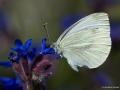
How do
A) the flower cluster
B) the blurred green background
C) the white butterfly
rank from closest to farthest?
the flower cluster
the white butterfly
the blurred green background

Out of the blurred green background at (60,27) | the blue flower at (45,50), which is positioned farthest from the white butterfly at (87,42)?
the blurred green background at (60,27)

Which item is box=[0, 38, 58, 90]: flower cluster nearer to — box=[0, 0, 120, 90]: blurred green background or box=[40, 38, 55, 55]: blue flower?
box=[40, 38, 55, 55]: blue flower

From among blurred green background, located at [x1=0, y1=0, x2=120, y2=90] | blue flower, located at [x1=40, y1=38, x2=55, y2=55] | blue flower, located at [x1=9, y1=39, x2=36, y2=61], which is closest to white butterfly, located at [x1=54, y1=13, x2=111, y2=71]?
blue flower, located at [x1=40, y1=38, x2=55, y2=55]

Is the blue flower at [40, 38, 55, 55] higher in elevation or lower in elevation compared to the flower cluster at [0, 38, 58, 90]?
higher

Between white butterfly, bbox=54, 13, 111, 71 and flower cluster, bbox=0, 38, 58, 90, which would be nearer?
flower cluster, bbox=0, 38, 58, 90

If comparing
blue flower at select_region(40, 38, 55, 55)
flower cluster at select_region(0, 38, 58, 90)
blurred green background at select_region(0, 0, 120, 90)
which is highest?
blurred green background at select_region(0, 0, 120, 90)

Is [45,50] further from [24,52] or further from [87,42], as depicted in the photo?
[87,42]

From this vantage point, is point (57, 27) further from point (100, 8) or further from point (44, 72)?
point (44, 72)

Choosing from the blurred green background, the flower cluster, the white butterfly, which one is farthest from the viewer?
the blurred green background
